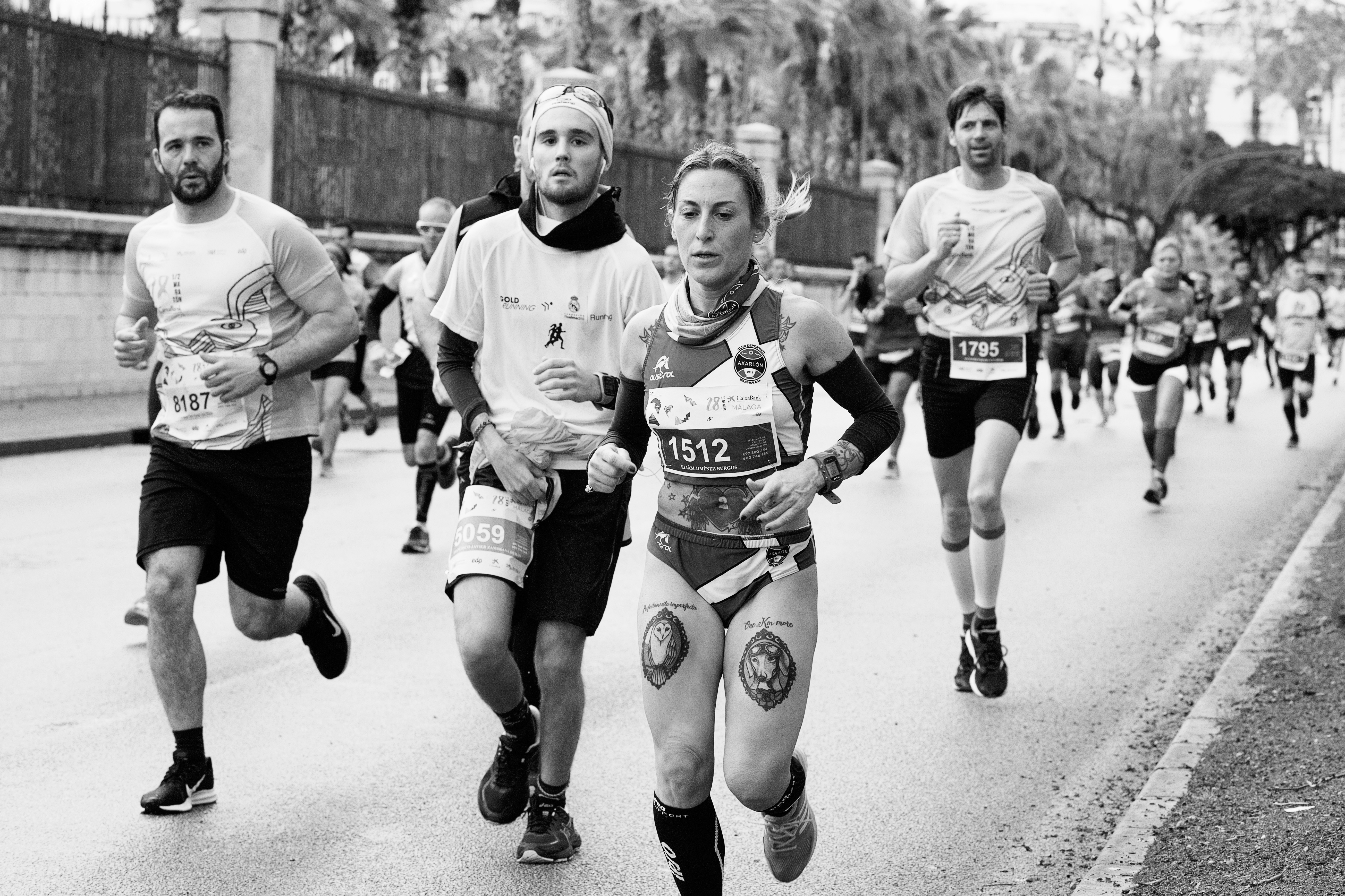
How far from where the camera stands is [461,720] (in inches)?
248

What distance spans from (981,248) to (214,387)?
2989 millimetres

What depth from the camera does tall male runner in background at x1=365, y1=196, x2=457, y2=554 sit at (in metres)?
9.78

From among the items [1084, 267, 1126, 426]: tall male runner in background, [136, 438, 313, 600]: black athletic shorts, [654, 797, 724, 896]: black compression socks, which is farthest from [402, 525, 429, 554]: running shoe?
[1084, 267, 1126, 426]: tall male runner in background

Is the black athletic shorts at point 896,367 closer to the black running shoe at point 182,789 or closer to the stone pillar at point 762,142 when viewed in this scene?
the black running shoe at point 182,789

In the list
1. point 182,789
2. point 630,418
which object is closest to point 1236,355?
point 182,789

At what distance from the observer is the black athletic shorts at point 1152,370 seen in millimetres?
12875

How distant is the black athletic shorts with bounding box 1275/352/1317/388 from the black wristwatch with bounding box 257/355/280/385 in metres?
14.7

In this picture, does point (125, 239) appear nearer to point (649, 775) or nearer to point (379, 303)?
point (379, 303)

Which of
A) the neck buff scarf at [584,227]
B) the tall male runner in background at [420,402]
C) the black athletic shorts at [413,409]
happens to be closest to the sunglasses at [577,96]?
the neck buff scarf at [584,227]

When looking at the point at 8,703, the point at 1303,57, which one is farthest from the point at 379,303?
the point at 1303,57

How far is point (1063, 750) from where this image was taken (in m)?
6.12

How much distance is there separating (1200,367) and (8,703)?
692 inches

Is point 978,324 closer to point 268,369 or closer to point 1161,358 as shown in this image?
point 268,369

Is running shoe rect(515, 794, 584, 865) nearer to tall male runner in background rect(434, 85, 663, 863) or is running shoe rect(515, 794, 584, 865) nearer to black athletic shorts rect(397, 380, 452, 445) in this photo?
tall male runner in background rect(434, 85, 663, 863)
